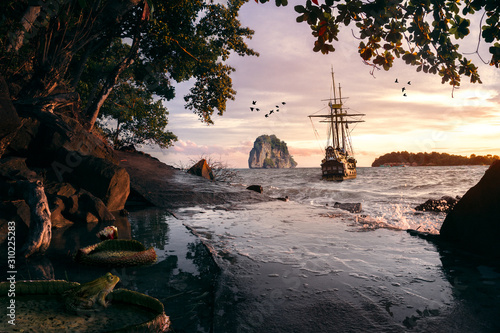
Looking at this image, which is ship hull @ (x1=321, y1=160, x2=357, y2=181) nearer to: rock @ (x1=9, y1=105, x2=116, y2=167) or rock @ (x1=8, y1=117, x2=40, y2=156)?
rock @ (x1=9, y1=105, x2=116, y2=167)

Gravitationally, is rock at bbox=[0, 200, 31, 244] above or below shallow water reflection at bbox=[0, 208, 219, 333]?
above

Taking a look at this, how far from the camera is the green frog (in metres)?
1.96

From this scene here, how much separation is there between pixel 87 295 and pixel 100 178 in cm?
622

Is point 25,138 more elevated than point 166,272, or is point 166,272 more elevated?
point 25,138

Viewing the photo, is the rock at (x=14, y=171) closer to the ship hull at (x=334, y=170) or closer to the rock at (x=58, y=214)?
the rock at (x=58, y=214)

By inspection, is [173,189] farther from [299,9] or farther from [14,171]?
[299,9]

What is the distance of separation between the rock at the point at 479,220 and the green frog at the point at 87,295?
505 cm

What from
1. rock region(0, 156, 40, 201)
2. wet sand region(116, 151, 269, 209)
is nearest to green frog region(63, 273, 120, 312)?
rock region(0, 156, 40, 201)

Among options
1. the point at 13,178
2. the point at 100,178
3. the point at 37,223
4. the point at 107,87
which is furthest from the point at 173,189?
the point at 37,223

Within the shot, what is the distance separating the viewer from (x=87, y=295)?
6.59 ft

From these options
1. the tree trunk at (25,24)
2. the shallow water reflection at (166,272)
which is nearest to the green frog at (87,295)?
the shallow water reflection at (166,272)

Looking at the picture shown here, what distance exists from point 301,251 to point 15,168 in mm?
6065

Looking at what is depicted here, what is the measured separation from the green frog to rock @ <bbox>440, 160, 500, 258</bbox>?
5.05 m

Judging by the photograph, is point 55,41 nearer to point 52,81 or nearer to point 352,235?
point 52,81
